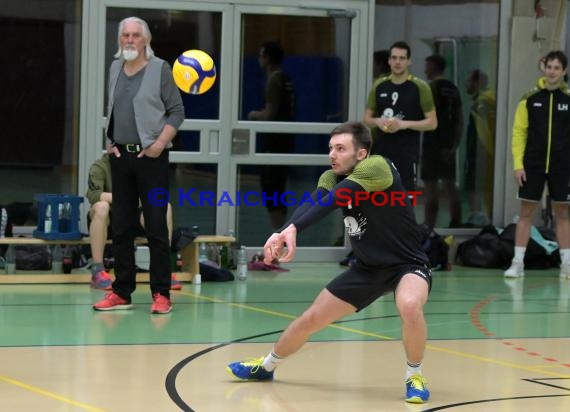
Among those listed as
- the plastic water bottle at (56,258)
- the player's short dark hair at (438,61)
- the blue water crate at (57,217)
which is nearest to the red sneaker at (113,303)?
the blue water crate at (57,217)

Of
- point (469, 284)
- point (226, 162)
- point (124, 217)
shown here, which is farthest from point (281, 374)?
point (226, 162)

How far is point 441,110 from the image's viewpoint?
1291cm

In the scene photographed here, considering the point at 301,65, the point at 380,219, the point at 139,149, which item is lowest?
the point at 380,219

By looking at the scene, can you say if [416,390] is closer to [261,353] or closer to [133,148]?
[261,353]

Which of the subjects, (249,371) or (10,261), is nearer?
(249,371)

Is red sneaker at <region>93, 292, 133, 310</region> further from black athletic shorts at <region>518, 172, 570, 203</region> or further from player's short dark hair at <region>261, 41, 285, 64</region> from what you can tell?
black athletic shorts at <region>518, 172, 570, 203</region>

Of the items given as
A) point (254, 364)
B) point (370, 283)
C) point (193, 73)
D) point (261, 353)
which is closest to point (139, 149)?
point (193, 73)

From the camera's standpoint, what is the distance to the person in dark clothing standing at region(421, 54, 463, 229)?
12859 millimetres

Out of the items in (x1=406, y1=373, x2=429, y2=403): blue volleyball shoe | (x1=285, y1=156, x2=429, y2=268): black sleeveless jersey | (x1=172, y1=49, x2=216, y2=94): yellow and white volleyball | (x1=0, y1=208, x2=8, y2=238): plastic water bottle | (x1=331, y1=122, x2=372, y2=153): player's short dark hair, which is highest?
(x1=172, y1=49, x2=216, y2=94): yellow and white volleyball

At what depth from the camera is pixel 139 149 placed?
8758 mm

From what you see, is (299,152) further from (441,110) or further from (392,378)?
(392,378)

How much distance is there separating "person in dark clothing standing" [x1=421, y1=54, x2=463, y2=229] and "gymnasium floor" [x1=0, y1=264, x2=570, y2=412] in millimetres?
2408

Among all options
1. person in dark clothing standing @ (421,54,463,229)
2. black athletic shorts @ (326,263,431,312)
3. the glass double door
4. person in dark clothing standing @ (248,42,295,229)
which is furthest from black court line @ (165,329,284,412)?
person in dark clothing standing @ (421,54,463,229)

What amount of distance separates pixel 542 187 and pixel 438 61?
6.72ft
